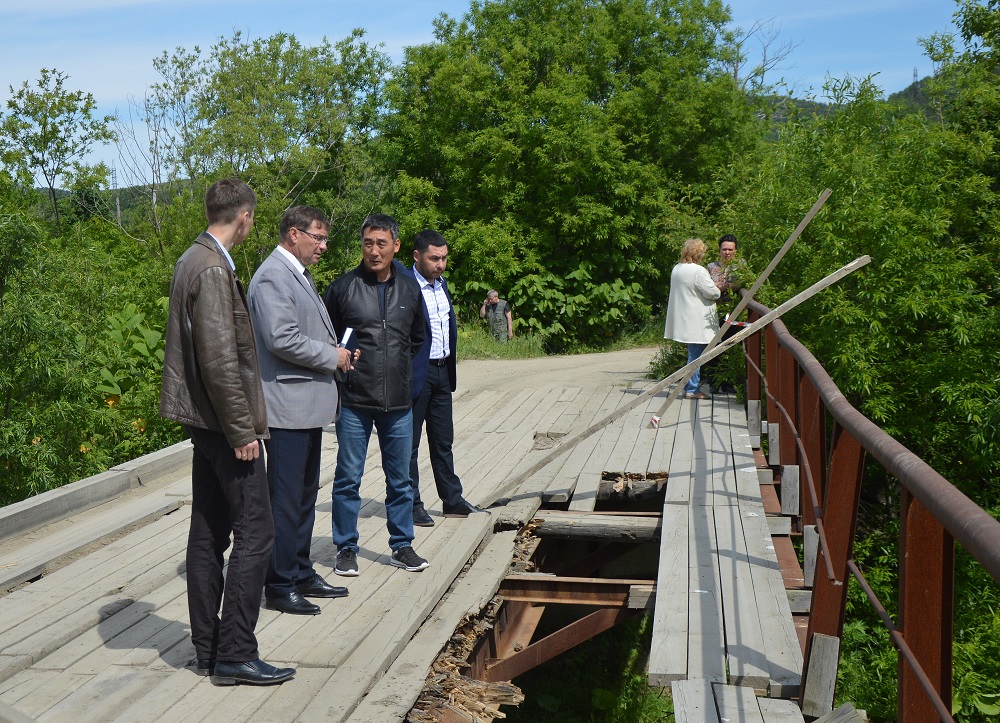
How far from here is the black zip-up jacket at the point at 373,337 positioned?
5250 mm

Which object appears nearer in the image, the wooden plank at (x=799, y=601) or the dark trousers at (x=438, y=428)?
the wooden plank at (x=799, y=601)

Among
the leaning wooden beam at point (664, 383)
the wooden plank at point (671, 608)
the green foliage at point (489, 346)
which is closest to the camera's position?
the wooden plank at point (671, 608)

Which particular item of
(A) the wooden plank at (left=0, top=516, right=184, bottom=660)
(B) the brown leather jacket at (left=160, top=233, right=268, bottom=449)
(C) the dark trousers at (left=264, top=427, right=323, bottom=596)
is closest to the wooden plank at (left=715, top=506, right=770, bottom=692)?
(C) the dark trousers at (left=264, top=427, right=323, bottom=596)

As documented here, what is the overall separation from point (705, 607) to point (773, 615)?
0.33 metres

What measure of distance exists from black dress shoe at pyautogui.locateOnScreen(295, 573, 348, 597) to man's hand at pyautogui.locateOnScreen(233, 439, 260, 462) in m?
1.39

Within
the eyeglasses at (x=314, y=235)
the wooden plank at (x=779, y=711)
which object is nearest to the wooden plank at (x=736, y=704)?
the wooden plank at (x=779, y=711)

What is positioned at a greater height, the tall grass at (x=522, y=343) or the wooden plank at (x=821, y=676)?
the wooden plank at (x=821, y=676)

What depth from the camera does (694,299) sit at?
10.5 metres

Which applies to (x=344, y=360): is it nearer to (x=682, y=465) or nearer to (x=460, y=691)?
(x=460, y=691)

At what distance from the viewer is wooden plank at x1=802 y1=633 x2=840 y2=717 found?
11.0ft

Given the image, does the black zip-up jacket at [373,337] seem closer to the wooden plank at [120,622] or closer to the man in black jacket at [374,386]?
the man in black jacket at [374,386]

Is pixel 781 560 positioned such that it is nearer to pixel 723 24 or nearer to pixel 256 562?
pixel 256 562

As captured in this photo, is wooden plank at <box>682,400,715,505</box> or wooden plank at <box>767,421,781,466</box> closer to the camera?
wooden plank at <box>682,400,715,505</box>

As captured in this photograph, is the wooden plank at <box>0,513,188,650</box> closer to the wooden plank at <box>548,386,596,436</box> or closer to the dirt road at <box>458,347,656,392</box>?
the wooden plank at <box>548,386,596,436</box>
